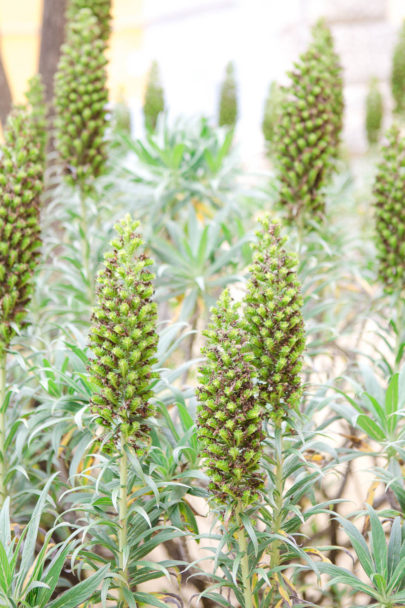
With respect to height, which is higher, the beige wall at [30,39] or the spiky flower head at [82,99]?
the beige wall at [30,39]

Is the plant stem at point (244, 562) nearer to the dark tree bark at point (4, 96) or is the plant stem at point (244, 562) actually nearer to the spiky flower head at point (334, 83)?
the spiky flower head at point (334, 83)

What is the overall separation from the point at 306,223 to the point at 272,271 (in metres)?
0.73

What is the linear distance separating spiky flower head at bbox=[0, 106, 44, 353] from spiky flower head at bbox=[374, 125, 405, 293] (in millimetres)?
893

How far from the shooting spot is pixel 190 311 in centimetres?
187

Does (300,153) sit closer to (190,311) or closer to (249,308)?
(190,311)

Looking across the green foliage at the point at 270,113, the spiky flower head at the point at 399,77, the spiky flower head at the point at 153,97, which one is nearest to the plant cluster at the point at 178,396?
the green foliage at the point at 270,113

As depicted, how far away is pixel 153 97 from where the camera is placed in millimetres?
2818

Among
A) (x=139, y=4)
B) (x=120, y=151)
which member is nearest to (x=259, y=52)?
(x=120, y=151)

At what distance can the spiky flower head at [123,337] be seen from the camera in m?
1.01

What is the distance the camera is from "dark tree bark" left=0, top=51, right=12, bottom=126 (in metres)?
2.70

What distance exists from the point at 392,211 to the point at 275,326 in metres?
0.76

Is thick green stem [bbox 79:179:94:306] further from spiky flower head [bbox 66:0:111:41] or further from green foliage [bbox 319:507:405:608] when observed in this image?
green foliage [bbox 319:507:405:608]

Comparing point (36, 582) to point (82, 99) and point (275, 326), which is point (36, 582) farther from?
point (82, 99)

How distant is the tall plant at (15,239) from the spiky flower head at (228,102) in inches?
64.8
